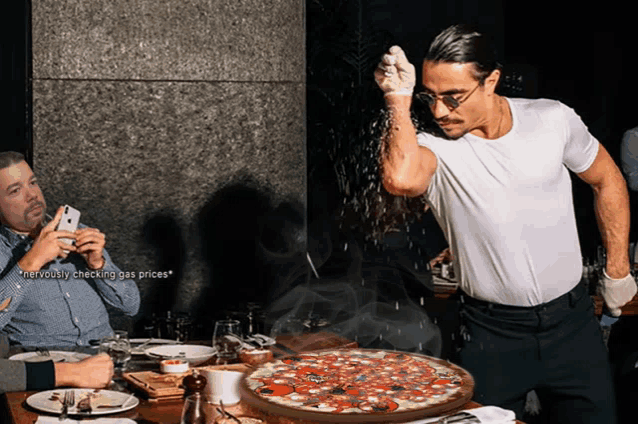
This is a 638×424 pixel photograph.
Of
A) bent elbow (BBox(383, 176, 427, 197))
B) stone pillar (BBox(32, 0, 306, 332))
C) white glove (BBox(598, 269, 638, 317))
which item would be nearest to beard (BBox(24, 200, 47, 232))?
stone pillar (BBox(32, 0, 306, 332))

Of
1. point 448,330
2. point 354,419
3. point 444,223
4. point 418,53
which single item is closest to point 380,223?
point 418,53

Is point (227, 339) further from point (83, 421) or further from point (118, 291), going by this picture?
point (118, 291)

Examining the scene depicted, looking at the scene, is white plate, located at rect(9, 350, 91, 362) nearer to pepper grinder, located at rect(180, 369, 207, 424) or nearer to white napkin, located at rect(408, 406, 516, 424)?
pepper grinder, located at rect(180, 369, 207, 424)

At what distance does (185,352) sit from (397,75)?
0.97m

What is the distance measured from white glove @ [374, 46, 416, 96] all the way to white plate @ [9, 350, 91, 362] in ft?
3.64

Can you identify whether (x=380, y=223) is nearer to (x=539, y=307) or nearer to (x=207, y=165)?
(x=207, y=165)

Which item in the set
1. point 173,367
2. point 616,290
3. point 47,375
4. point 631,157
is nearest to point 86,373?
point 47,375

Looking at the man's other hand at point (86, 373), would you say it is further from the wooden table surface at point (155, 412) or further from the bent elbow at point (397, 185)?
the bent elbow at point (397, 185)

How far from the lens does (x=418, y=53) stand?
6.95 metres

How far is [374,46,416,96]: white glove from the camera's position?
8.32 ft

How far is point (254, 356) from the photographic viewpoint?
2.21m

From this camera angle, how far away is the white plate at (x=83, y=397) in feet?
5.82

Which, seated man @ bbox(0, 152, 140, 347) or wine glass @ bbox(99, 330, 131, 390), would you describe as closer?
wine glass @ bbox(99, 330, 131, 390)

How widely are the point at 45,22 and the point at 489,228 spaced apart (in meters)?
1.73
